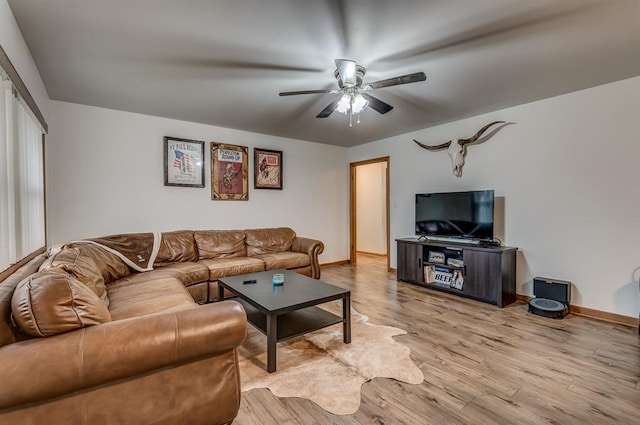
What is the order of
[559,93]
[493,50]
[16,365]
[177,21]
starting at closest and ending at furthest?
[16,365] < [177,21] < [493,50] < [559,93]

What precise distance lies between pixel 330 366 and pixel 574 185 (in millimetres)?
3348

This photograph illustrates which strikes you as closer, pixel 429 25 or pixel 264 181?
pixel 429 25

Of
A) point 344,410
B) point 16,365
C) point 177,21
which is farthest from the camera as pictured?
point 177,21

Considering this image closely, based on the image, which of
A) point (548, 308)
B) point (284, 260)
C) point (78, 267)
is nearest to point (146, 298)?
point (78, 267)

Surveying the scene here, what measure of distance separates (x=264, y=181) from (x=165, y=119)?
1734 mm

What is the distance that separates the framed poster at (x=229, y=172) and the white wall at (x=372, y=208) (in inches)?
119

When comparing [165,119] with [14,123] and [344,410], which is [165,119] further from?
[344,410]

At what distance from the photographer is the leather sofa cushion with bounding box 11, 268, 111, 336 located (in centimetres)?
122

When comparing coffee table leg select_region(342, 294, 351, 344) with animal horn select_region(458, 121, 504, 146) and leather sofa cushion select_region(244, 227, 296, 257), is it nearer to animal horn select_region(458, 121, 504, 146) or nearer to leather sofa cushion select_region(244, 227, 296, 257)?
leather sofa cushion select_region(244, 227, 296, 257)

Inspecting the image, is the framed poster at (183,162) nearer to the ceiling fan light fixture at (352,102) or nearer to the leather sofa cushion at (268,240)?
the leather sofa cushion at (268,240)

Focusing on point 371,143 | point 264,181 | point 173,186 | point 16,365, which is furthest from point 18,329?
point 371,143

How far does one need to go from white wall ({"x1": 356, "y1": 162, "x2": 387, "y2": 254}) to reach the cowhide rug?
430 centimetres

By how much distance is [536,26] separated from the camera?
6.83 feet

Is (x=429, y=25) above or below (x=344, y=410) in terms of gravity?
above
